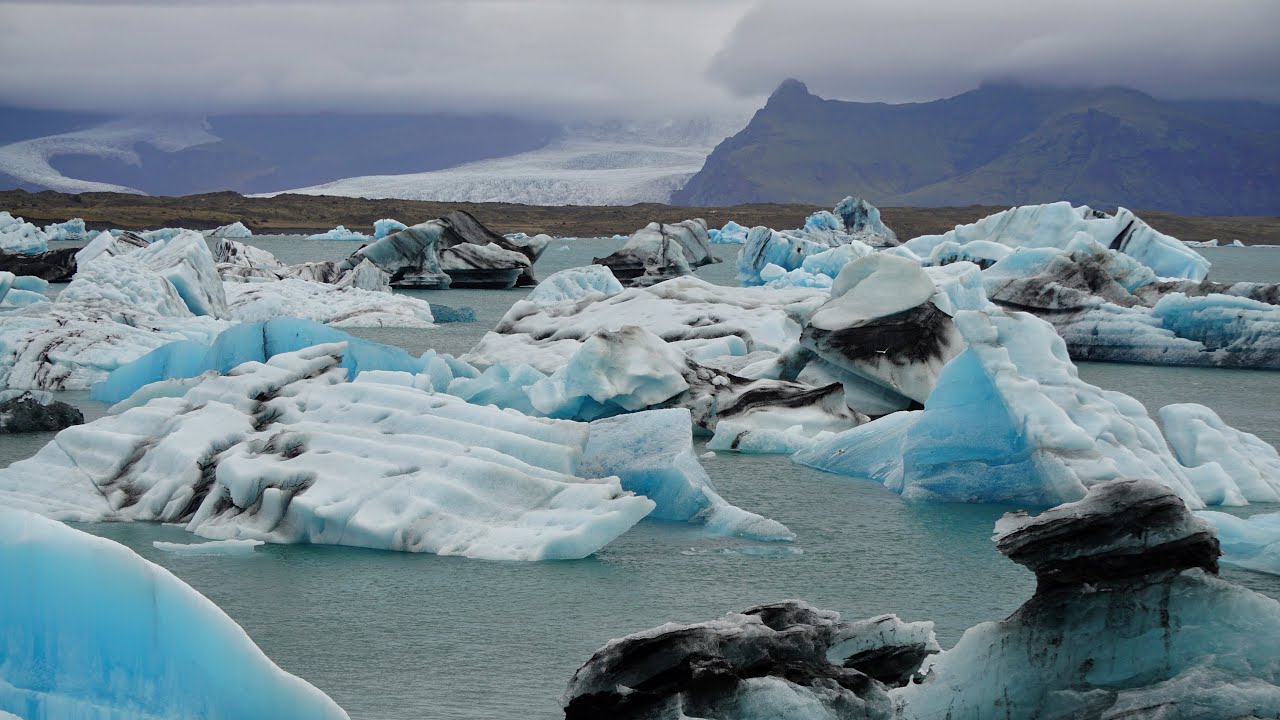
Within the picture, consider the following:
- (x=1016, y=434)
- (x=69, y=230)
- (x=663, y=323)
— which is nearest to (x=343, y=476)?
(x=1016, y=434)

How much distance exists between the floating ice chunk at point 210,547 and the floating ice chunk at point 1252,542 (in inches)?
Answer: 176

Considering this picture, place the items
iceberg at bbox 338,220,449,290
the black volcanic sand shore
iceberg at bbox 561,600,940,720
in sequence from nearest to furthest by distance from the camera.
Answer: iceberg at bbox 561,600,940,720, iceberg at bbox 338,220,449,290, the black volcanic sand shore

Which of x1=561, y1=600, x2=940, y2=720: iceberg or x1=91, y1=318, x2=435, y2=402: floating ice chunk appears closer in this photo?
x1=561, y1=600, x2=940, y2=720: iceberg

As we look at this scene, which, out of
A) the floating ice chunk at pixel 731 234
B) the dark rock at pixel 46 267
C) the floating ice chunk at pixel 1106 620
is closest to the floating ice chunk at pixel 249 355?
the floating ice chunk at pixel 1106 620

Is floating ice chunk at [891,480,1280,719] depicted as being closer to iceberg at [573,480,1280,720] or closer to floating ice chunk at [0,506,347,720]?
iceberg at [573,480,1280,720]

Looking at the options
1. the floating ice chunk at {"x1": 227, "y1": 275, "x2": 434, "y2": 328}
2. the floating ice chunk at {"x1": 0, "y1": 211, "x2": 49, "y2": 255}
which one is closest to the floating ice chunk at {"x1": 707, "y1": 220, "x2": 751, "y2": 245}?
the floating ice chunk at {"x1": 0, "y1": 211, "x2": 49, "y2": 255}

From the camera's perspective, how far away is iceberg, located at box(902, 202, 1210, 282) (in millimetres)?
21438

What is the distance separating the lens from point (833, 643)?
3680 mm

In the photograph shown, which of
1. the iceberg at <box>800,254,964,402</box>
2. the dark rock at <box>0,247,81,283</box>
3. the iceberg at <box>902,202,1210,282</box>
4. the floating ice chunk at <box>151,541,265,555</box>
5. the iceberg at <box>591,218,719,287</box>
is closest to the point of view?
the floating ice chunk at <box>151,541,265,555</box>

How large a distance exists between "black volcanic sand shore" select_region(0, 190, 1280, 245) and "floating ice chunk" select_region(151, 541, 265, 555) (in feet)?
155

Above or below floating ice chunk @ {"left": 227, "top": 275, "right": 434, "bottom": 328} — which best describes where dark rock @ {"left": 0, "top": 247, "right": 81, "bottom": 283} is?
below

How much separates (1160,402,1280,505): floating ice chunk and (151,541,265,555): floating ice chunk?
518 centimetres

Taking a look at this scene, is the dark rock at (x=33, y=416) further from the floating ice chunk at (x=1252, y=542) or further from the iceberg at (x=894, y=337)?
the floating ice chunk at (x=1252, y=542)

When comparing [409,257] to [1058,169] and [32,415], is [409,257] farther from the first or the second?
[1058,169]
